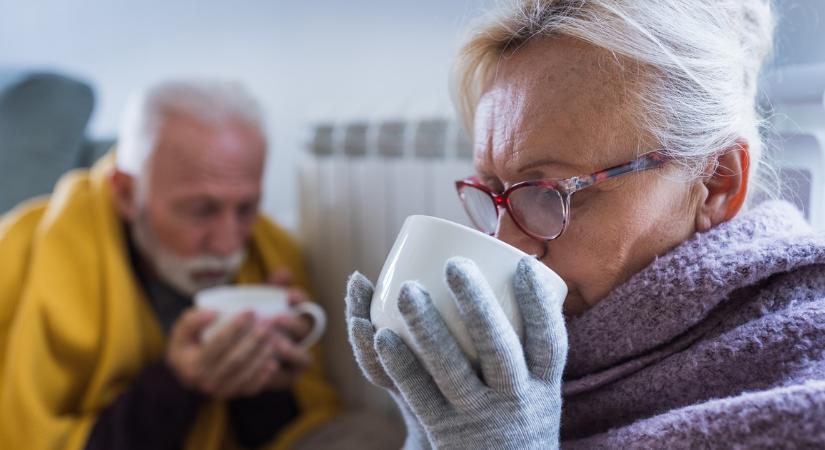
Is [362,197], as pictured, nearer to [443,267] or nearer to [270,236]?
[270,236]

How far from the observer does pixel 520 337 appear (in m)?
0.52

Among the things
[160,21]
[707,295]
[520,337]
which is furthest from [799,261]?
[160,21]

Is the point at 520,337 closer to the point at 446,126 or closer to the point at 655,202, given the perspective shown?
the point at 655,202

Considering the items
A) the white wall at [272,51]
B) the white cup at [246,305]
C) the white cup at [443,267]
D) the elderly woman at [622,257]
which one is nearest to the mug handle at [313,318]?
the white cup at [246,305]

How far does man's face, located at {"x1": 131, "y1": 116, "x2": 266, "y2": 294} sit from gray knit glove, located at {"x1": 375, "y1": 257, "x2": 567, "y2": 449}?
33.8 inches

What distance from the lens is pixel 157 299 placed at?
1386mm

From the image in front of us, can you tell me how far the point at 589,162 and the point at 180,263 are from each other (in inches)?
37.9

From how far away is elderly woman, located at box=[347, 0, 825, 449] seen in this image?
49cm

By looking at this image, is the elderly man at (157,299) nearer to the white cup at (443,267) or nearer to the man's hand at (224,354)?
the man's hand at (224,354)

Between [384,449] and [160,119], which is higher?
[160,119]

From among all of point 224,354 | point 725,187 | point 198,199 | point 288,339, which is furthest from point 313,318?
point 725,187

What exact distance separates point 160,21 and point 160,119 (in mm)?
694

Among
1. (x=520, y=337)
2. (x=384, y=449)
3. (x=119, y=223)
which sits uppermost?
(x=520, y=337)

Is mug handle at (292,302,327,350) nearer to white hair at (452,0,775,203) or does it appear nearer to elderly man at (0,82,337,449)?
elderly man at (0,82,337,449)
